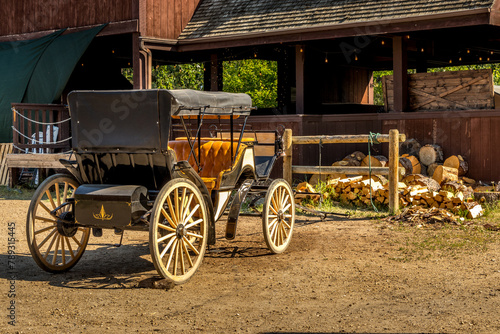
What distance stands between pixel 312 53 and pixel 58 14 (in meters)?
7.44

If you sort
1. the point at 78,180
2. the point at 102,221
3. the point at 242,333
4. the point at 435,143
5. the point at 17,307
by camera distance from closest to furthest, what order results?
the point at 242,333
the point at 17,307
the point at 102,221
the point at 78,180
the point at 435,143

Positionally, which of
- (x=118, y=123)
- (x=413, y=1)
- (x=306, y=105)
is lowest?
(x=118, y=123)

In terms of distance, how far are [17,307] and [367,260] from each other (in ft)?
13.0

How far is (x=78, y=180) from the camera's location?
24.4 ft

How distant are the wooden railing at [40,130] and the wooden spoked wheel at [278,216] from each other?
29.6ft

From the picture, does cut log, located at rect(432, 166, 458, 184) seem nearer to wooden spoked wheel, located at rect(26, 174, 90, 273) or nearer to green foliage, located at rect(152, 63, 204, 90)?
wooden spoked wheel, located at rect(26, 174, 90, 273)

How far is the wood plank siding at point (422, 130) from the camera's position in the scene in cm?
1377

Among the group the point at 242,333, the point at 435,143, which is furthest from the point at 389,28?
the point at 242,333

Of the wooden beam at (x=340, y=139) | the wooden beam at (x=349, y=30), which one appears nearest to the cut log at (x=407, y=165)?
the wooden beam at (x=340, y=139)

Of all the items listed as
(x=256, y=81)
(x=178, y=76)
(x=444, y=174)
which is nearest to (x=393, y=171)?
(x=444, y=174)

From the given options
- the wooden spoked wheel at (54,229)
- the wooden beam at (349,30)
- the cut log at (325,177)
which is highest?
the wooden beam at (349,30)

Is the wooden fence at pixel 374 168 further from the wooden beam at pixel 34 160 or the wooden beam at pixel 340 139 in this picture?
the wooden beam at pixel 34 160

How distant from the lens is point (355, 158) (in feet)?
48.3

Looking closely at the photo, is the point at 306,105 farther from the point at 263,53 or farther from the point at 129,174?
the point at 129,174
